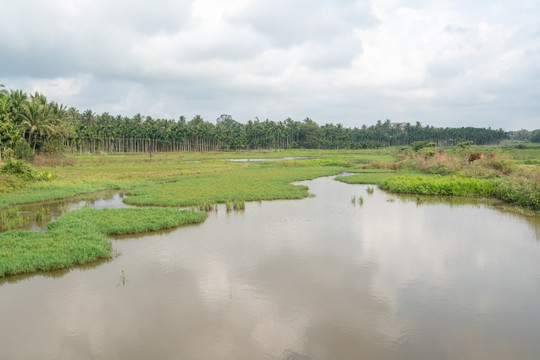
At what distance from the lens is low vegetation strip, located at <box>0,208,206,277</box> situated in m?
11.2

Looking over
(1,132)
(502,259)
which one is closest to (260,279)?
(502,259)

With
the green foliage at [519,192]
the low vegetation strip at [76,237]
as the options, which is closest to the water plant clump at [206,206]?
the low vegetation strip at [76,237]

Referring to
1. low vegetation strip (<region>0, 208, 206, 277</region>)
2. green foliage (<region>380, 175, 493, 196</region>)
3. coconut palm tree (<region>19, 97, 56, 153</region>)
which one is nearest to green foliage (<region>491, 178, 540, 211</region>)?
green foliage (<region>380, 175, 493, 196</region>)

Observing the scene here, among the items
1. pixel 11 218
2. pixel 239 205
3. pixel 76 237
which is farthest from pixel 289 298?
pixel 11 218

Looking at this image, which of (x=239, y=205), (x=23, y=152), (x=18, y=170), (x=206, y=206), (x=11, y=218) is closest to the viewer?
(x=11, y=218)

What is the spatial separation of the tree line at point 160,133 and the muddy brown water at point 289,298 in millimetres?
27969

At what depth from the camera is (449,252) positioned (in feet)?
43.6

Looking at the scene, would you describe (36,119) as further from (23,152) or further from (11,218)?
(11,218)

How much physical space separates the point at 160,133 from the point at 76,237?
3551 inches

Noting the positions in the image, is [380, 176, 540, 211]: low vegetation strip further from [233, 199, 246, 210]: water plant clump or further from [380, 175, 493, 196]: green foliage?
[233, 199, 246, 210]: water plant clump

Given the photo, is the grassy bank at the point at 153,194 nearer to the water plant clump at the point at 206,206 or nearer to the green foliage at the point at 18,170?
the water plant clump at the point at 206,206

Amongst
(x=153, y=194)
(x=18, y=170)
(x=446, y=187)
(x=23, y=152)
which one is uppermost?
(x=23, y=152)

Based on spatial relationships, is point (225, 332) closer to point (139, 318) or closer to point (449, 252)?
point (139, 318)

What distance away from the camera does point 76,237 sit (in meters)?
13.4
